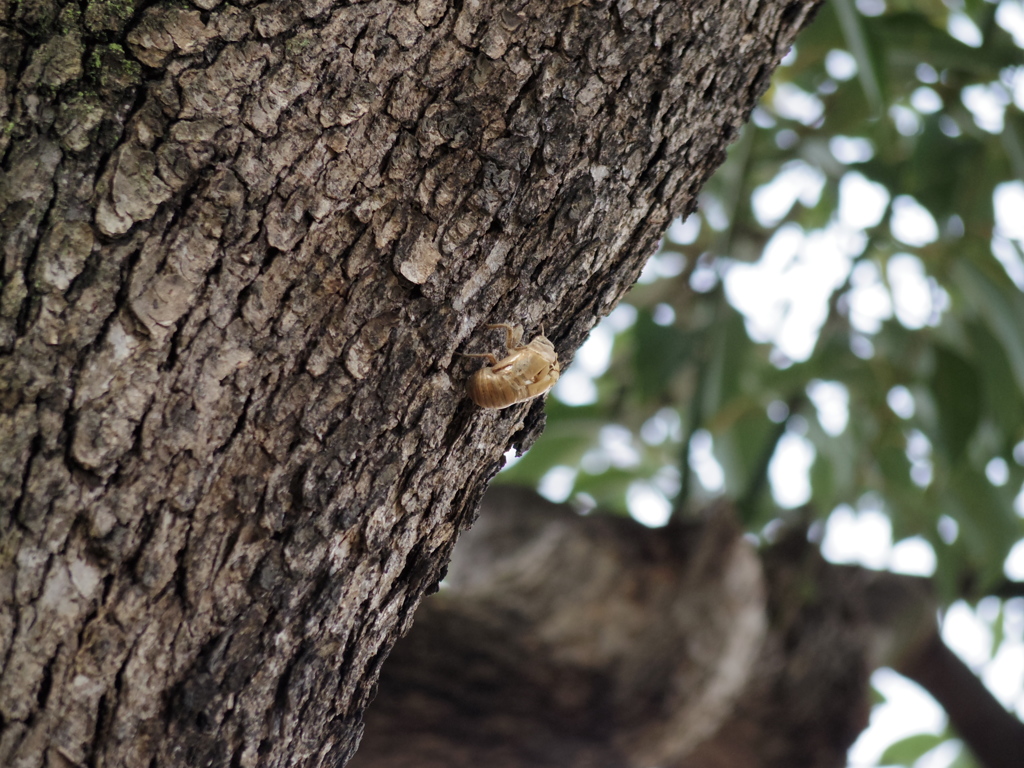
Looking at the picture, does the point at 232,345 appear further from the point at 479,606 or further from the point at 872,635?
the point at 872,635

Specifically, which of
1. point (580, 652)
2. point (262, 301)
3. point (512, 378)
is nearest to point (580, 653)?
point (580, 652)

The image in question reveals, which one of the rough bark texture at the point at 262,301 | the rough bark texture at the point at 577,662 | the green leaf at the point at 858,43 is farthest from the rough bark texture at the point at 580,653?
the rough bark texture at the point at 262,301

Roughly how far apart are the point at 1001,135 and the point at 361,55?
7.70ft

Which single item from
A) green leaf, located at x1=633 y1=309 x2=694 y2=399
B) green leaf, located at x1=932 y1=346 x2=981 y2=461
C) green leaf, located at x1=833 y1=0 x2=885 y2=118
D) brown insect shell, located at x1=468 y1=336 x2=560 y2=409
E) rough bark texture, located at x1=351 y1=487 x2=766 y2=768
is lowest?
Result: rough bark texture, located at x1=351 y1=487 x2=766 y2=768

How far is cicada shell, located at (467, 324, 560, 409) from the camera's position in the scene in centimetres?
93

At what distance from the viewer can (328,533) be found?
898 mm

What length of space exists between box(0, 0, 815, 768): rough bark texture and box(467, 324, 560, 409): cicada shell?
0.02 m

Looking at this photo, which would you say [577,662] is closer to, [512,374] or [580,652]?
[580,652]

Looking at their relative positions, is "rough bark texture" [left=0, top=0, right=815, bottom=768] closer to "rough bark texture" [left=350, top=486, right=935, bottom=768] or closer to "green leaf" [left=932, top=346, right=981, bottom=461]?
"rough bark texture" [left=350, top=486, right=935, bottom=768]

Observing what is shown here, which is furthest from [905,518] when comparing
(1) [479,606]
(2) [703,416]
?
(1) [479,606]

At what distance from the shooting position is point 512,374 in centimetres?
92

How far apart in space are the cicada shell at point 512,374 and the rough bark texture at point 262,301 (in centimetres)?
2

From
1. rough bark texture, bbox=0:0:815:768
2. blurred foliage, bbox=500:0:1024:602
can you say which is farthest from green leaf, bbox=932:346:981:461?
rough bark texture, bbox=0:0:815:768

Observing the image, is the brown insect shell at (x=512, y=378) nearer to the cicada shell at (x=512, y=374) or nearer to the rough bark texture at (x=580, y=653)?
the cicada shell at (x=512, y=374)
